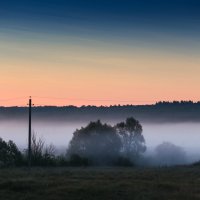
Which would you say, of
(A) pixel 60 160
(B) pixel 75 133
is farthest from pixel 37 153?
(B) pixel 75 133

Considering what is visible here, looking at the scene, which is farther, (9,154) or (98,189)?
(9,154)

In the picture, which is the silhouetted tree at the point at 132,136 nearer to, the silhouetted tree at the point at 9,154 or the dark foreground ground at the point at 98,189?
the silhouetted tree at the point at 9,154

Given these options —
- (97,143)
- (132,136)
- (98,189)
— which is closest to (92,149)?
(97,143)

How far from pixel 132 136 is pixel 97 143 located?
2403 cm

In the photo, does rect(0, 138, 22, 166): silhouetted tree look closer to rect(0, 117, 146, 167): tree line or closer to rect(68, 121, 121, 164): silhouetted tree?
rect(0, 117, 146, 167): tree line

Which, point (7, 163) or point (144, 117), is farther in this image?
point (144, 117)

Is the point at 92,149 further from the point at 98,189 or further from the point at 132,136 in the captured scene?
the point at 98,189

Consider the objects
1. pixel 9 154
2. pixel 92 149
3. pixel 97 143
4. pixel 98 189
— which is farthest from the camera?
pixel 97 143

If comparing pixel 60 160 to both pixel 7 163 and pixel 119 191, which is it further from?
pixel 119 191

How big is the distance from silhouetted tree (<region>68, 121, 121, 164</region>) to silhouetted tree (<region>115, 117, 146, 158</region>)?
852 centimetres

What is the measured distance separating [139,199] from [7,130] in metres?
143

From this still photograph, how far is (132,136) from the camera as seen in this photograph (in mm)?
114125

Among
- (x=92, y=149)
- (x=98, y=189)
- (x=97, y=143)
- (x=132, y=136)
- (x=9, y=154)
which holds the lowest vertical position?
(x=98, y=189)

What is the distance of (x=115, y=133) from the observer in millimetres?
98312
